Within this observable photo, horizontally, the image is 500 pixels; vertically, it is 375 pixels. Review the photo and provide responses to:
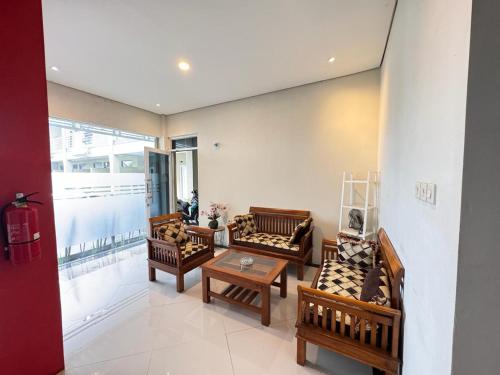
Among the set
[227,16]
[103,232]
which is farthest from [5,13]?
[103,232]

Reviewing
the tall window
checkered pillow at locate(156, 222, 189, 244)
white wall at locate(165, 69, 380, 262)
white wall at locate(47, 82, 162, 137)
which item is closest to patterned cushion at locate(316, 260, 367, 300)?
white wall at locate(165, 69, 380, 262)

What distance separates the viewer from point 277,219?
353 centimetres

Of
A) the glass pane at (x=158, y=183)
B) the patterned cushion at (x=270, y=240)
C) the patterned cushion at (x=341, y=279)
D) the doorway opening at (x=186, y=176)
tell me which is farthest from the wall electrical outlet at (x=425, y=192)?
the glass pane at (x=158, y=183)

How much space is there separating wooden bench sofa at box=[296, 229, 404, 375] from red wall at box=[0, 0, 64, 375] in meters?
1.81

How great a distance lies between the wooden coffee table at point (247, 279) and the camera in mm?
1989

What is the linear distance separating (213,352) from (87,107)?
153 inches

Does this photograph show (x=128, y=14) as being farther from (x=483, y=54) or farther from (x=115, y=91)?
(x=483, y=54)

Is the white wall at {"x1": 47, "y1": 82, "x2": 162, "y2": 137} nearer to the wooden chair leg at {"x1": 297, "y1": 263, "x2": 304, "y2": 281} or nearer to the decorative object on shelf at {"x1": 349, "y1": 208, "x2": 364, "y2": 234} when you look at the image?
the wooden chair leg at {"x1": 297, "y1": 263, "x2": 304, "y2": 281}

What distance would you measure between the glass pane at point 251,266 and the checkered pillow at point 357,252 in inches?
31.1

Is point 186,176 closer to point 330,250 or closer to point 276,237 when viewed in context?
point 276,237

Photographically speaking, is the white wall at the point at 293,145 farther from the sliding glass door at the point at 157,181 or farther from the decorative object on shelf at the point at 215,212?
the sliding glass door at the point at 157,181

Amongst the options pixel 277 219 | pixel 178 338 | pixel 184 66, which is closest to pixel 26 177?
pixel 178 338

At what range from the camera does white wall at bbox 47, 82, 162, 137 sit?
298 cm

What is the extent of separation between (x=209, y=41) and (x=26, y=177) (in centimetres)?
196
